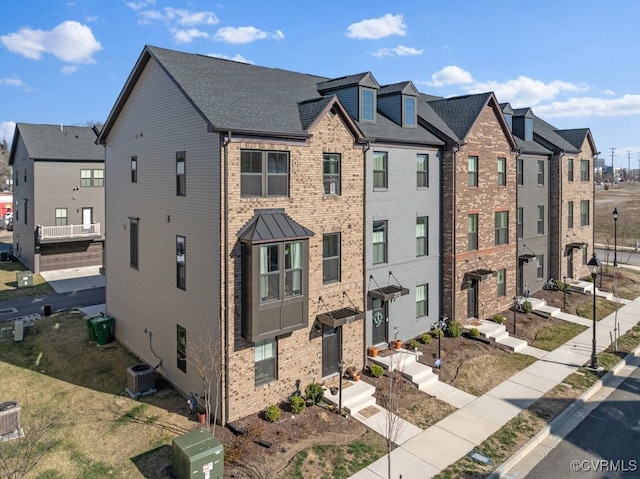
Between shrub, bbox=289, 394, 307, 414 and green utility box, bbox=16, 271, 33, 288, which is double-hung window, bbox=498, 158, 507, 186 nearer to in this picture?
shrub, bbox=289, 394, 307, 414

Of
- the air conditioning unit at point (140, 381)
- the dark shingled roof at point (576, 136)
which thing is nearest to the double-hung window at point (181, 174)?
the air conditioning unit at point (140, 381)

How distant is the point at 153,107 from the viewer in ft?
63.8

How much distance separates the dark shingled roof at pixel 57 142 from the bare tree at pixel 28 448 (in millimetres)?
30219

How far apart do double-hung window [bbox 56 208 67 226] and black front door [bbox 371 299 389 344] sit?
3173 centimetres

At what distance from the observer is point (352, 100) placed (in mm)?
21797

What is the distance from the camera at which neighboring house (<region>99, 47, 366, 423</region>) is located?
1588 centimetres

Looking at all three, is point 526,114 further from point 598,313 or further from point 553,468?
point 553,468

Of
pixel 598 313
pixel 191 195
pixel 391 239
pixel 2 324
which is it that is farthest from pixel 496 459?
pixel 2 324

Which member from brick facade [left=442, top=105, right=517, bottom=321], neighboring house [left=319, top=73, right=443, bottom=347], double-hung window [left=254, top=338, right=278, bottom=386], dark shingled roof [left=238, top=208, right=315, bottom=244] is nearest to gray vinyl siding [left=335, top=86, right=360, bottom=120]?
neighboring house [left=319, top=73, right=443, bottom=347]

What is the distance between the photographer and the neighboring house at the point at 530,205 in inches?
1244

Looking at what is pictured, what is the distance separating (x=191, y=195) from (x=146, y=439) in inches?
323

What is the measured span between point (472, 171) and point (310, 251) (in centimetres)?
1268

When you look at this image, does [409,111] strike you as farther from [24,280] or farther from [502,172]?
[24,280]

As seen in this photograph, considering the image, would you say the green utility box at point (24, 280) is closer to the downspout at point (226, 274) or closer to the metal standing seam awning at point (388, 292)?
the downspout at point (226, 274)
